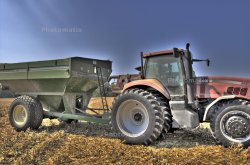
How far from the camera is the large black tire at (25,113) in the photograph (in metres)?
8.84

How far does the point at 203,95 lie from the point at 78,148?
10.2 feet

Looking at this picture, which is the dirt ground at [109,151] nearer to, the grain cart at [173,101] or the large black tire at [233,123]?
the large black tire at [233,123]

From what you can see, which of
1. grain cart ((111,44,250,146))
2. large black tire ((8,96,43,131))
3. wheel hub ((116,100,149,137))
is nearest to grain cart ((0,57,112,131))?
large black tire ((8,96,43,131))

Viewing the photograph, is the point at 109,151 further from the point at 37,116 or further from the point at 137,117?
the point at 37,116

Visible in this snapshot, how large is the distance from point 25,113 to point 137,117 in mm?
4076

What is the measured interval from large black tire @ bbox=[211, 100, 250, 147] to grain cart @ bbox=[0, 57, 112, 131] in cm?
333

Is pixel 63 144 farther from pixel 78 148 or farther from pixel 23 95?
pixel 23 95

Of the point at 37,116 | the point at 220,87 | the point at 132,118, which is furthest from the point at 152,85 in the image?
the point at 37,116

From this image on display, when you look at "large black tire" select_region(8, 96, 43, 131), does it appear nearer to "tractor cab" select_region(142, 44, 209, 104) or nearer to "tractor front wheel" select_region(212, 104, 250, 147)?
"tractor cab" select_region(142, 44, 209, 104)

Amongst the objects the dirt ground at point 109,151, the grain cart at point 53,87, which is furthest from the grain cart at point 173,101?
the grain cart at point 53,87

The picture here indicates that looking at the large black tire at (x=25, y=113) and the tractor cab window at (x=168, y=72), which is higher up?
the tractor cab window at (x=168, y=72)

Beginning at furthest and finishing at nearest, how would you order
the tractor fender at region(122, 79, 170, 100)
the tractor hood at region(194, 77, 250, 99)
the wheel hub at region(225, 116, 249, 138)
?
the tractor fender at region(122, 79, 170, 100)
the tractor hood at region(194, 77, 250, 99)
the wheel hub at region(225, 116, 249, 138)

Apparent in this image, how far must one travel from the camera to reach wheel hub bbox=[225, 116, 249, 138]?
5.94 metres

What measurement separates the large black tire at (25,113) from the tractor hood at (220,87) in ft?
16.1
